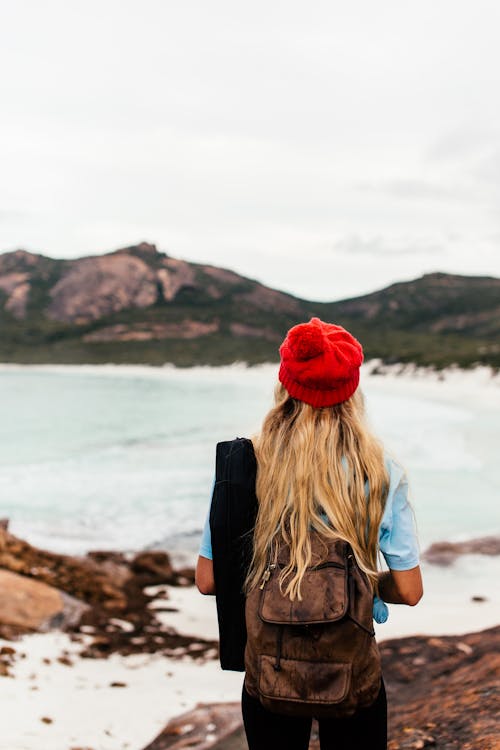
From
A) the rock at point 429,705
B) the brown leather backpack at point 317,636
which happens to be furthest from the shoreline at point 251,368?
the brown leather backpack at point 317,636

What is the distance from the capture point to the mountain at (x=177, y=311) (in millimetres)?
97875

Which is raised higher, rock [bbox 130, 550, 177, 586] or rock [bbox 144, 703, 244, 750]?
rock [bbox 144, 703, 244, 750]

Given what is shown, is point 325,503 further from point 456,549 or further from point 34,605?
point 456,549

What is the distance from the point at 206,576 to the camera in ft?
6.75

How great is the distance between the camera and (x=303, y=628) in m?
1.79

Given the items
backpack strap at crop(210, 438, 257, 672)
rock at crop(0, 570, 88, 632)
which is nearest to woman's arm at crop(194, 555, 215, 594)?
backpack strap at crop(210, 438, 257, 672)

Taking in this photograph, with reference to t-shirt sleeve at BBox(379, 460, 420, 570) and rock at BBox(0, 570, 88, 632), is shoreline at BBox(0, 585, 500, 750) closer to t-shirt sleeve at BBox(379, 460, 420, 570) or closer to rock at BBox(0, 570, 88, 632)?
rock at BBox(0, 570, 88, 632)

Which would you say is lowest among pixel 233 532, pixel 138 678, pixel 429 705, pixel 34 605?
pixel 138 678

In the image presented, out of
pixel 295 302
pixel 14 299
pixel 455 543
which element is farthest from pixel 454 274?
pixel 455 543

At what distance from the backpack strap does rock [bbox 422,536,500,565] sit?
6.97 m

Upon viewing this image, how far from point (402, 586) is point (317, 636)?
0.32 m

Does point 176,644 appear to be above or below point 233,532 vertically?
below

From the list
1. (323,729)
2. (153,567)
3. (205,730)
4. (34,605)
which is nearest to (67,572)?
(153,567)

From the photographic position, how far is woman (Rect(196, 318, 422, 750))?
187 centimetres
